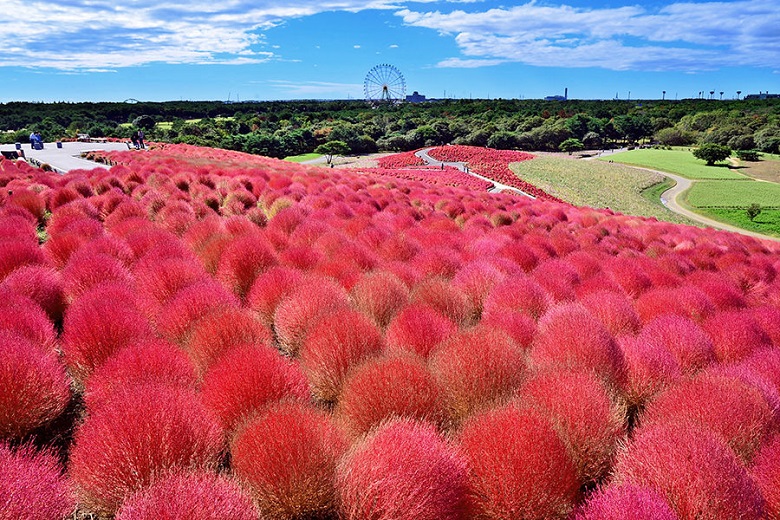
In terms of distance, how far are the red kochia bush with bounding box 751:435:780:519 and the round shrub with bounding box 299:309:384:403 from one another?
99.1 inches

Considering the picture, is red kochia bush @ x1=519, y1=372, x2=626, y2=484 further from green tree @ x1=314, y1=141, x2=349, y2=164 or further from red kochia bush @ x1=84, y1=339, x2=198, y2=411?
green tree @ x1=314, y1=141, x2=349, y2=164

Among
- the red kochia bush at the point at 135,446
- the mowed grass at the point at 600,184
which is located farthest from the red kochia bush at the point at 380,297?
the mowed grass at the point at 600,184

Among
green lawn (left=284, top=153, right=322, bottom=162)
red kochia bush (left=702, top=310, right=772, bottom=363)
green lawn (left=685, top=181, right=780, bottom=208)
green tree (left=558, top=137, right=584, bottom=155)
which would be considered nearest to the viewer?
red kochia bush (left=702, top=310, right=772, bottom=363)

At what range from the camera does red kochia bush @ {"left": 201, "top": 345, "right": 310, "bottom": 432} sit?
2719 millimetres

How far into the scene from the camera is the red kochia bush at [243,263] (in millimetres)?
5020

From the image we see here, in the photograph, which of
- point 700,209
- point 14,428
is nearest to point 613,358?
point 14,428

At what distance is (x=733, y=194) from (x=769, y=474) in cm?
5459

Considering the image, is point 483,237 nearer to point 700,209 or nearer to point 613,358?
point 613,358

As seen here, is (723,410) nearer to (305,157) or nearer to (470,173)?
(470,173)

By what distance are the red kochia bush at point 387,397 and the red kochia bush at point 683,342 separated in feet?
8.31

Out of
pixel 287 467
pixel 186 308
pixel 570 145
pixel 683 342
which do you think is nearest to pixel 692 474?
pixel 287 467

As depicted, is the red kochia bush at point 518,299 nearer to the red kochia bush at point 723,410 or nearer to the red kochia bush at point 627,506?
the red kochia bush at point 723,410

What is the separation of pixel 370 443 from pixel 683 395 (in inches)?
96.7

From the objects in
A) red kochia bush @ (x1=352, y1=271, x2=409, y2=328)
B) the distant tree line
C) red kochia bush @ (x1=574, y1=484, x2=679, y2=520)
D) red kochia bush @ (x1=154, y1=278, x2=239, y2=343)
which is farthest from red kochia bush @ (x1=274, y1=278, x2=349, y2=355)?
the distant tree line
